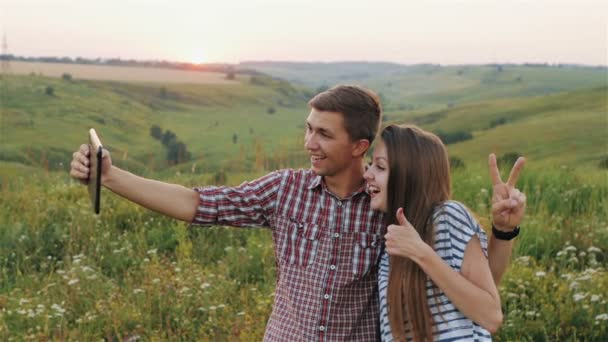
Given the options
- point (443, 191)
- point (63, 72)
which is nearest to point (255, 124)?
point (63, 72)

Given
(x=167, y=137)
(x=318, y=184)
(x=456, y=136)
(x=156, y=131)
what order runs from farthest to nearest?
1. (x=167, y=137)
2. (x=156, y=131)
3. (x=456, y=136)
4. (x=318, y=184)

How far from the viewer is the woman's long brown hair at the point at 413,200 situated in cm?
271

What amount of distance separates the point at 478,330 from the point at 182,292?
3125 millimetres

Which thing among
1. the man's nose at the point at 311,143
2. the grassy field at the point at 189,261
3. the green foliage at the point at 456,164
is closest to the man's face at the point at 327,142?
the man's nose at the point at 311,143

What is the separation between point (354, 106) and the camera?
10.0ft

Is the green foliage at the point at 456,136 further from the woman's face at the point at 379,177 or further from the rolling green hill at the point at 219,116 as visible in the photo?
the woman's face at the point at 379,177

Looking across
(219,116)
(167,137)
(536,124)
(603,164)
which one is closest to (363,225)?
(603,164)

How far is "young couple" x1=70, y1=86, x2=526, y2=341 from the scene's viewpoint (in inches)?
105

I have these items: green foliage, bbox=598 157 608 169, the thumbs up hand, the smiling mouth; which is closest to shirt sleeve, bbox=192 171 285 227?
the smiling mouth

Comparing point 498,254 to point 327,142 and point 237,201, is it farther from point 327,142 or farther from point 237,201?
point 237,201

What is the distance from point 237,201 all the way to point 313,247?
1.25ft

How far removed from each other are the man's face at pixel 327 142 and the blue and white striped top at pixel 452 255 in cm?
51

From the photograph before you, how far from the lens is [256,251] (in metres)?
6.34

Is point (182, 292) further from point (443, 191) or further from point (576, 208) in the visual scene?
point (576, 208)
